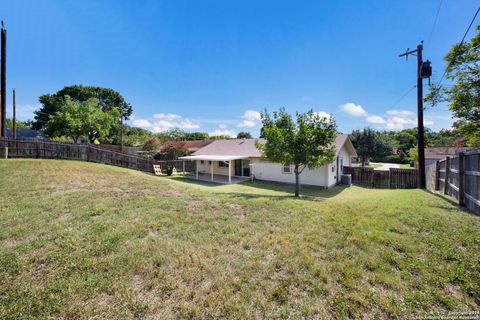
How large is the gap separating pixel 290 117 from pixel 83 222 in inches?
400

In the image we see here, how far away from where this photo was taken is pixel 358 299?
8.00ft

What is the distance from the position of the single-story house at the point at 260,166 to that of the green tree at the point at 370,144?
7995 mm

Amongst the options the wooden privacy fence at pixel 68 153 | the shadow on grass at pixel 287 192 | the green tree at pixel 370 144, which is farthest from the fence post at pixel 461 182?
the green tree at pixel 370 144

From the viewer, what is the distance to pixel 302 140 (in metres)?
11.0

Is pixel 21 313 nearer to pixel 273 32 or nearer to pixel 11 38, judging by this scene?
pixel 273 32

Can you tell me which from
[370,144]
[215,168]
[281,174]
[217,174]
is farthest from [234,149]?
[370,144]

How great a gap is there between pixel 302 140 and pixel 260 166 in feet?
23.5

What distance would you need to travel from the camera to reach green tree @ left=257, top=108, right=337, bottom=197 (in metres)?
10.9

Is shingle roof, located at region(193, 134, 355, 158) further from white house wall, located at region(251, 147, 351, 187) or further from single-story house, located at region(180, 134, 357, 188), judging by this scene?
white house wall, located at region(251, 147, 351, 187)

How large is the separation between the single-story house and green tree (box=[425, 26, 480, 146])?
20.9 feet

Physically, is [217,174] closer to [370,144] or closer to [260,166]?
[260,166]

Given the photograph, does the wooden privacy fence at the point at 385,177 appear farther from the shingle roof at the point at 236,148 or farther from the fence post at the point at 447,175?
the fence post at the point at 447,175

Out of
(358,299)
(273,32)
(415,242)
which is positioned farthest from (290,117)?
(358,299)

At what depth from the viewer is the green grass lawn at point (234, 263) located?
7.73 feet
